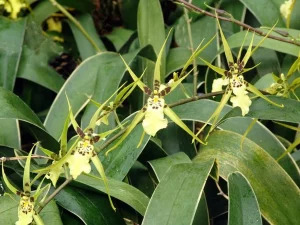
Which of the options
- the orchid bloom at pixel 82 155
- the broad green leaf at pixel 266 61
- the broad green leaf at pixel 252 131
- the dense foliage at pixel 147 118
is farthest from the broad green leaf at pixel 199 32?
the orchid bloom at pixel 82 155

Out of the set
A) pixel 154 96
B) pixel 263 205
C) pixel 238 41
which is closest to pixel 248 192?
pixel 263 205

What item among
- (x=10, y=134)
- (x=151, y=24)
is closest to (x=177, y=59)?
(x=151, y=24)

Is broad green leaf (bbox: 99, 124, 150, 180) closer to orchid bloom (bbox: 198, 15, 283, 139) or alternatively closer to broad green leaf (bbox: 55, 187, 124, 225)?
broad green leaf (bbox: 55, 187, 124, 225)

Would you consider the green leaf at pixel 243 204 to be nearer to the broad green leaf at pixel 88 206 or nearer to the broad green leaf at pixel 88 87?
the broad green leaf at pixel 88 206

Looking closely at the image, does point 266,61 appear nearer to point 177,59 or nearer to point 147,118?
point 177,59

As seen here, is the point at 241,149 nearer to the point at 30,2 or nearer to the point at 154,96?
the point at 154,96

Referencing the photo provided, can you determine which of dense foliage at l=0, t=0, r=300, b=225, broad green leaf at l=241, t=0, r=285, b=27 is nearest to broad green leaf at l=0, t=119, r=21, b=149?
dense foliage at l=0, t=0, r=300, b=225

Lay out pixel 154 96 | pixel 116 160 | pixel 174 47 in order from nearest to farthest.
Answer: pixel 154 96, pixel 116 160, pixel 174 47
